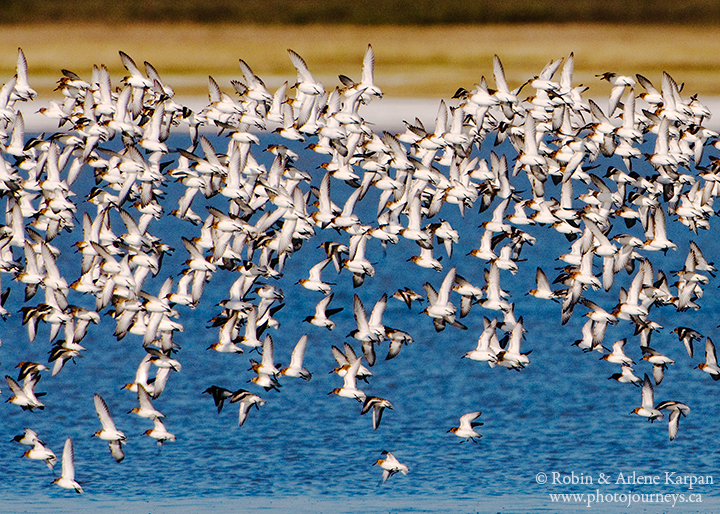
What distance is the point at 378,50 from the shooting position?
83000mm

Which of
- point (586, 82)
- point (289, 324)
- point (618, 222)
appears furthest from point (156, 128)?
point (586, 82)

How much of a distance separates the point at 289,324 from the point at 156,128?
217 inches

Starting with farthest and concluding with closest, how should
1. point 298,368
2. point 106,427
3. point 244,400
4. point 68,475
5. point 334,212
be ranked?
point 334,212 < point 298,368 < point 244,400 < point 106,427 < point 68,475

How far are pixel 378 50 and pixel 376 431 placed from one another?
65081 mm

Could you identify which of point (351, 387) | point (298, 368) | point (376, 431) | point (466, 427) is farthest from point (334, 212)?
point (466, 427)

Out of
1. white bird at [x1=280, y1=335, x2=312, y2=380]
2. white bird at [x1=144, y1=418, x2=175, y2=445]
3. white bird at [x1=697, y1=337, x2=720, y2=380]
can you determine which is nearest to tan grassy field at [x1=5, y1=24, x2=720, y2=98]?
white bird at [x1=697, y1=337, x2=720, y2=380]

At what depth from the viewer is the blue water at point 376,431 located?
17766mm

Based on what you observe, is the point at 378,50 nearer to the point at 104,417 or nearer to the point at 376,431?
the point at 376,431

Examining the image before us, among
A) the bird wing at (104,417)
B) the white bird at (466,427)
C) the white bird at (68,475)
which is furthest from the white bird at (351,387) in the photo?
the white bird at (68,475)

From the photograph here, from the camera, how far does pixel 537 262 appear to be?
112 ft

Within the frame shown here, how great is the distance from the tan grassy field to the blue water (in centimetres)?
5085

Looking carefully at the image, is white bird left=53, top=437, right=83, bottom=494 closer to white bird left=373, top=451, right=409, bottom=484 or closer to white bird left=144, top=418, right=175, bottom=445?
white bird left=144, top=418, right=175, bottom=445

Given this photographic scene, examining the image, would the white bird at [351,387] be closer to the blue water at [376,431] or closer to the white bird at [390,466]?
the blue water at [376,431]

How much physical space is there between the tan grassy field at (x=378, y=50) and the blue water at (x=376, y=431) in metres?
50.9
